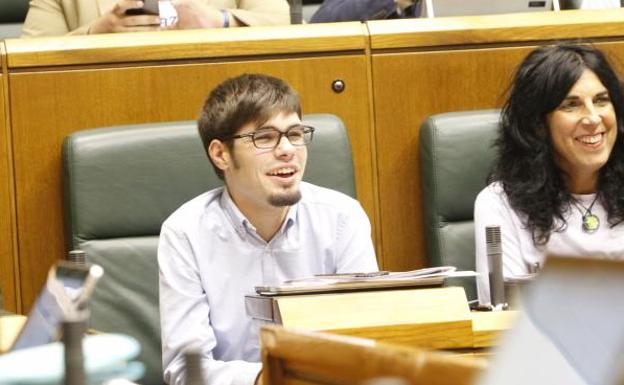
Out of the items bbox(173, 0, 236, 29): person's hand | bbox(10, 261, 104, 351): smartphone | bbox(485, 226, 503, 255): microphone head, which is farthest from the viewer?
bbox(173, 0, 236, 29): person's hand

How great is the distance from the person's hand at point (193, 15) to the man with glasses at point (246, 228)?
519 millimetres

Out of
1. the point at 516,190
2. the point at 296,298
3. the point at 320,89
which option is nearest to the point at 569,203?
the point at 516,190

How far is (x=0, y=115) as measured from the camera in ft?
9.21

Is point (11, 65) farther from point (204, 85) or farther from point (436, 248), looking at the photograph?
point (436, 248)

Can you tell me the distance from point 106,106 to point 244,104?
469mm

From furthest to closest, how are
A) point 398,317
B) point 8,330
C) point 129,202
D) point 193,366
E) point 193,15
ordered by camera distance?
point 193,15, point 129,202, point 398,317, point 8,330, point 193,366

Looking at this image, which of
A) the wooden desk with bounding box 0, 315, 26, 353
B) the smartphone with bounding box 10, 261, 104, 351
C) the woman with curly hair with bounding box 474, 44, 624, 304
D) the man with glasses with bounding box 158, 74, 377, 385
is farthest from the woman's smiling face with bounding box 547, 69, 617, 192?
the smartphone with bounding box 10, 261, 104, 351

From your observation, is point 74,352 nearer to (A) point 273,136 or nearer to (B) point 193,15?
(A) point 273,136

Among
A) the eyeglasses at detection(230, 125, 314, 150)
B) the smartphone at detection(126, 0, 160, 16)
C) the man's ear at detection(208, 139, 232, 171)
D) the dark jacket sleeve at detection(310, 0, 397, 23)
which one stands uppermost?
the smartphone at detection(126, 0, 160, 16)

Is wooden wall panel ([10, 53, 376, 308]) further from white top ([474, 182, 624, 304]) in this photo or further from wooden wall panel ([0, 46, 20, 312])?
white top ([474, 182, 624, 304])

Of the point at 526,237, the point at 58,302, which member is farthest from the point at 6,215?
the point at 58,302

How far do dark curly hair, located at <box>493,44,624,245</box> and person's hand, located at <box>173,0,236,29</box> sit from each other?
0.77 metres

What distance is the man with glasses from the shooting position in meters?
2.45

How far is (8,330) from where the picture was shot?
4.79ft
